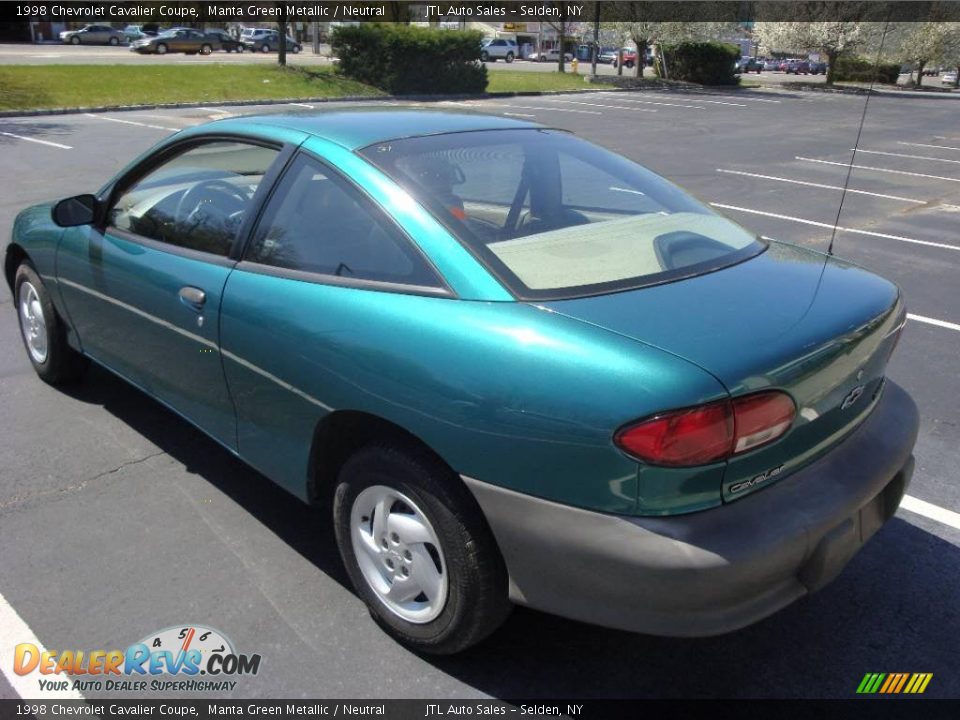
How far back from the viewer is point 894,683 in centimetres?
255

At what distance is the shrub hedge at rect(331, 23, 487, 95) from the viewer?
28094 millimetres

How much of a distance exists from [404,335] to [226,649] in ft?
3.85

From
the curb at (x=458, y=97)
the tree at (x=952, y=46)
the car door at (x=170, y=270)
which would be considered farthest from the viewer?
the tree at (x=952, y=46)

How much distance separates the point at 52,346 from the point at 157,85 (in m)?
22.7

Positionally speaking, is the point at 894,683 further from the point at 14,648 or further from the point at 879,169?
the point at 879,169

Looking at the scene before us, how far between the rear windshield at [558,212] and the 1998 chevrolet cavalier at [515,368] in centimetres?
1

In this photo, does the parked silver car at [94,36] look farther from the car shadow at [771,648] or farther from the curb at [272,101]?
the car shadow at [771,648]

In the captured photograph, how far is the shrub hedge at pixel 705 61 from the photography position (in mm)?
40406

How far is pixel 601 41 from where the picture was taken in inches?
1681

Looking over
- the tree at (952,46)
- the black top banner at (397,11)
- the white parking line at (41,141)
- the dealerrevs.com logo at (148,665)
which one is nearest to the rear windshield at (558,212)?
the dealerrevs.com logo at (148,665)

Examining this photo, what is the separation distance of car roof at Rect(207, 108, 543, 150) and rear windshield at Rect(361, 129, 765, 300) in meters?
0.07

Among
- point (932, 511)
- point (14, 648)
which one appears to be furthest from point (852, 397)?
point (14, 648)

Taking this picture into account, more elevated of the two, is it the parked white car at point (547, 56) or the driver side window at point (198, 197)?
the parked white car at point (547, 56)

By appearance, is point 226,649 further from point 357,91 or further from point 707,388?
point 357,91
